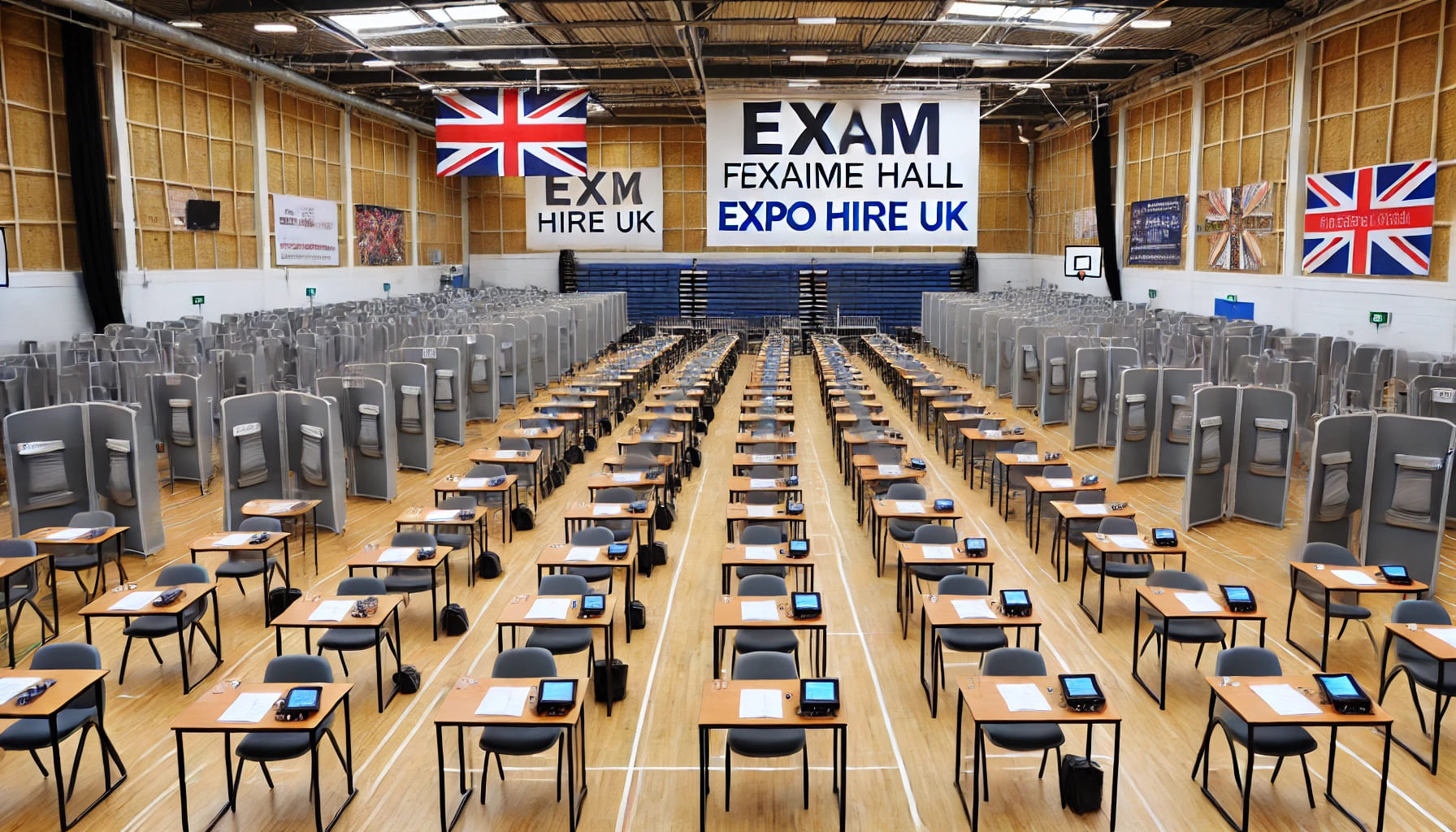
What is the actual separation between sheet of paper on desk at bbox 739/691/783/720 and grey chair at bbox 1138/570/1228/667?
3.21 metres

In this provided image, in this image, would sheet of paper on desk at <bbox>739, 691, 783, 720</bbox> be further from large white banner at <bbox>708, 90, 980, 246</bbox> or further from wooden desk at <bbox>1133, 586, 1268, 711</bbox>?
large white banner at <bbox>708, 90, 980, 246</bbox>

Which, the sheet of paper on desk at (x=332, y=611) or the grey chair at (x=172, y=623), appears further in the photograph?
the grey chair at (x=172, y=623)

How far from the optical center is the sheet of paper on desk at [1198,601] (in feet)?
24.0

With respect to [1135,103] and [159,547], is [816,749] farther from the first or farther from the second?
[1135,103]

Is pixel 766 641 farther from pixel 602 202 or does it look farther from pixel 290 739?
pixel 602 202

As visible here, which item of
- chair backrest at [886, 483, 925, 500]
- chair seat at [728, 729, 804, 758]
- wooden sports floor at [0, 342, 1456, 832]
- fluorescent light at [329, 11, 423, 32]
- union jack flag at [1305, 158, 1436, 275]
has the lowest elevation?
wooden sports floor at [0, 342, 1456, 832]

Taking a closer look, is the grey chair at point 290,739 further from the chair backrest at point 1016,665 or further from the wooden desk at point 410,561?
the chair backrest at point 1016,665

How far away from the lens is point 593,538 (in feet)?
30.3

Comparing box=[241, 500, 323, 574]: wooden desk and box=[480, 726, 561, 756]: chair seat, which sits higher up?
box=[241, 500, 323, 574]: wooden desk

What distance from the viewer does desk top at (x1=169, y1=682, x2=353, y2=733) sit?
5.52 meters

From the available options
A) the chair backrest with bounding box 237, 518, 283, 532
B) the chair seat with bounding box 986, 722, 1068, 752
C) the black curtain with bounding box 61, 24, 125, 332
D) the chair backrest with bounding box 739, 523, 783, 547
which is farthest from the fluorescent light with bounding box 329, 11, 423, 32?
the chair seat with bounding box 986, 722, 1068, 752

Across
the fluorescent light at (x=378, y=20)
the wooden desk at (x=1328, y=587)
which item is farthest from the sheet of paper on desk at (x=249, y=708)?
the fluorescent light at (x=378, y=20)

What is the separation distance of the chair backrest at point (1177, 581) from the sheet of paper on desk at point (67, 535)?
31.1 ft

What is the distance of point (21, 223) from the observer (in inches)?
744
